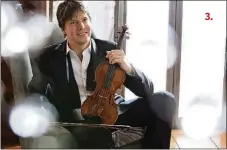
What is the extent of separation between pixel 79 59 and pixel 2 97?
48cm

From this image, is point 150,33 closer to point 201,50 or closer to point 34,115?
point 201,50

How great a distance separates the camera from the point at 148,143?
1.96m

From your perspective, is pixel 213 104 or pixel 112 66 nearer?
pixel 112 66

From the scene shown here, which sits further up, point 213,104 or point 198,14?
point 198,14

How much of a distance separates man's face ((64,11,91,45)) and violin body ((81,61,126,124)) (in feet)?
0.53

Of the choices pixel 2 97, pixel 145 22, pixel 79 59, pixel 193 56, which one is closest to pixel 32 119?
pixel 2 97

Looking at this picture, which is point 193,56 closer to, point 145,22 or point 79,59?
point 145,22

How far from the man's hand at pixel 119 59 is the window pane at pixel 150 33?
0.09 m

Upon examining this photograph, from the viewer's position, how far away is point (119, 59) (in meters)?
1.90

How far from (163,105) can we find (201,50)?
1.25 feet

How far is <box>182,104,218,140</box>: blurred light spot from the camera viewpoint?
2062mm

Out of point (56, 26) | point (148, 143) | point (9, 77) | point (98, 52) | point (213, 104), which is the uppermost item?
point (56, 26)

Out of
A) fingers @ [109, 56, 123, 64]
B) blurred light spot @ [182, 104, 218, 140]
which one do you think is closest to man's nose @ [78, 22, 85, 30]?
fingers @ [109, 56, 123, 64]

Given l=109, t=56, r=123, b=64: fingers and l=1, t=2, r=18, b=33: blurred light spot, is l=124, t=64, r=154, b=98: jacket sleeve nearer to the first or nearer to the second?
l=109, t=56, r=123, b=64: fingers
